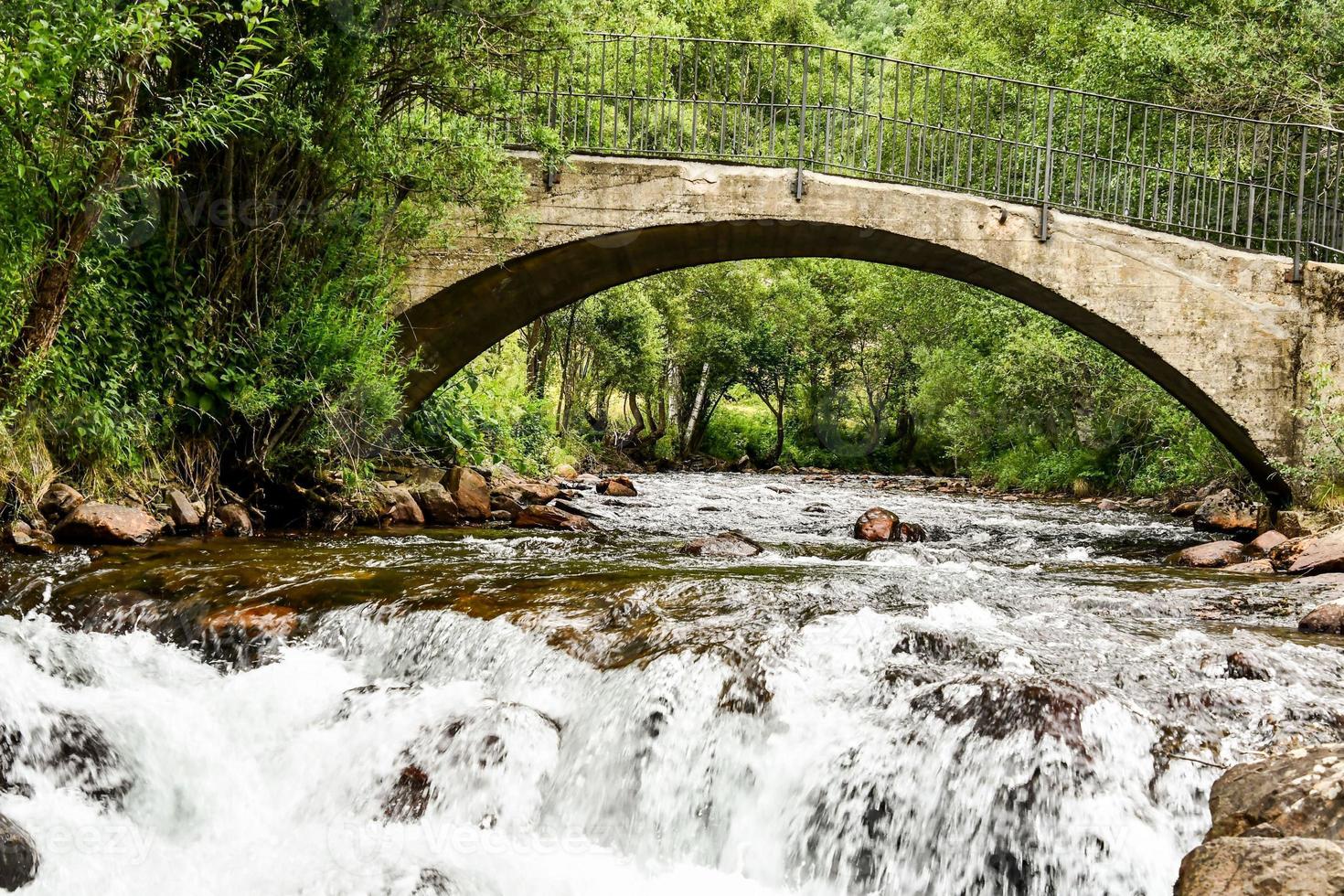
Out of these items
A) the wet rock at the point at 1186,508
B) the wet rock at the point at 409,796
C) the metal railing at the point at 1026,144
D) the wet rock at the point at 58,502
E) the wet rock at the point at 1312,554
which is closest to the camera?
the wet rock at the point at 409,796

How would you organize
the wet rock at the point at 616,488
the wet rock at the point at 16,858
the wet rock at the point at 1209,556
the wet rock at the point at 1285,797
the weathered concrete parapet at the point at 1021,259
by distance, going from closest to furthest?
the wet rock at the point at 1285,797 → the wet rock at the point at 16,858 → the wet rock at the point at 1209,556 → the weathered concrete parapet at the point at 1021,259 → the wet rock at the point at 616,488

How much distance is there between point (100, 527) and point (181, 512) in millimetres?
908

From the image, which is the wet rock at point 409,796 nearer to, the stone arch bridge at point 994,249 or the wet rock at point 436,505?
the wet rock at point 436,505

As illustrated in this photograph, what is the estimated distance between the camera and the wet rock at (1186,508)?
48.7ft

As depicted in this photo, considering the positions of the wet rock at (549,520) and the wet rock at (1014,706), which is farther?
the wet rock at (549,520)

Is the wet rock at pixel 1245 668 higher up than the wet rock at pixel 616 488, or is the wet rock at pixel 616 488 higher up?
the wet rock at pixel 1245 668

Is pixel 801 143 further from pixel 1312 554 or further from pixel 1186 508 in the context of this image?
pixel 1186 508

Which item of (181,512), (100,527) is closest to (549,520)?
(181,512)

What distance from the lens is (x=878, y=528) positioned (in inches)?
458

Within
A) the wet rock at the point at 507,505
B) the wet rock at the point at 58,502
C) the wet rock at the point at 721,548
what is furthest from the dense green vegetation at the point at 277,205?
the wet rock at the point at 721,548

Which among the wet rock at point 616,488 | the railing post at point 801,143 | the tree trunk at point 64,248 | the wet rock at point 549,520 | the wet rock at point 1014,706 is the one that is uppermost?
the railing post at point 801,143

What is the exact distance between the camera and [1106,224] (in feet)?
35.9

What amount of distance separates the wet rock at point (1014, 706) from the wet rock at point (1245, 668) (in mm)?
1108

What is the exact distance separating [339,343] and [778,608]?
4951 millimetres
